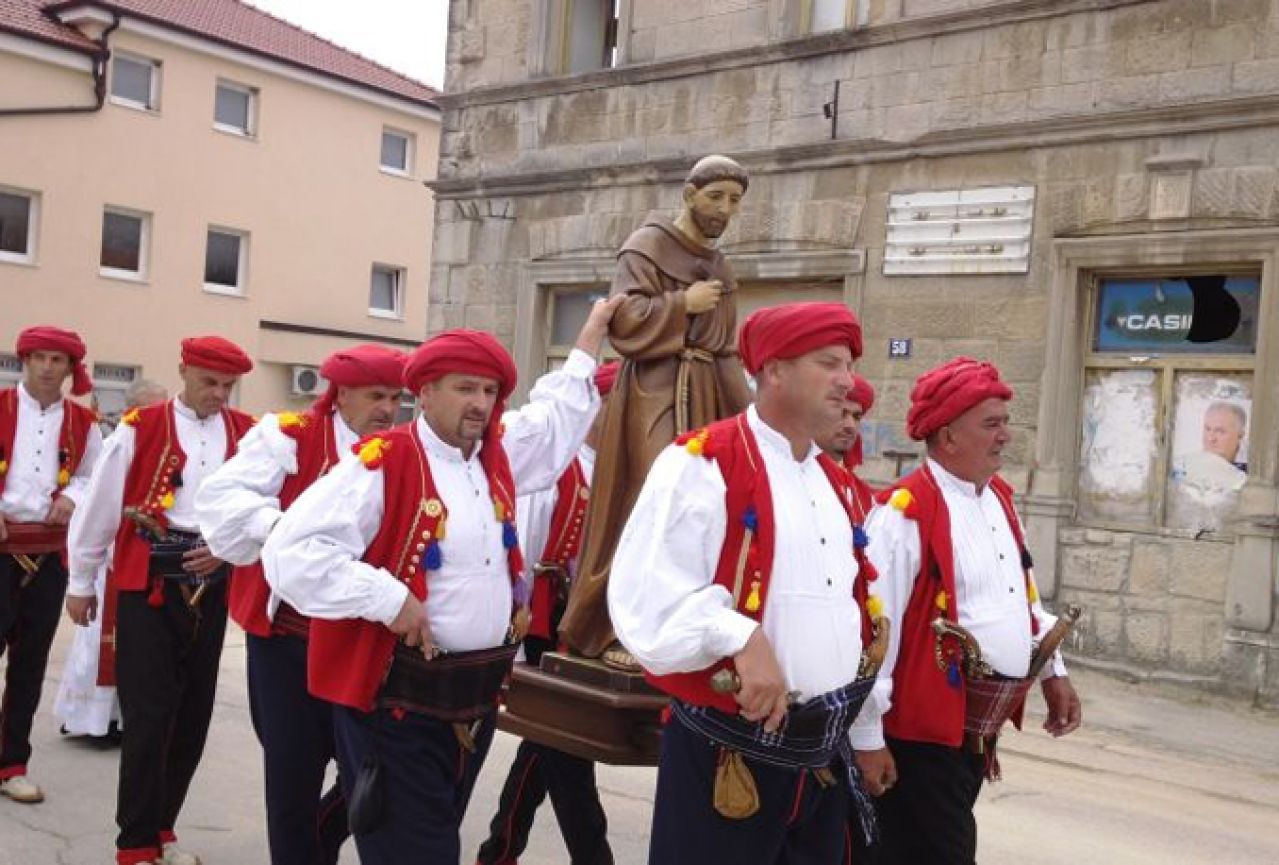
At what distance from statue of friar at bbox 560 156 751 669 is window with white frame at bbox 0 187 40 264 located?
2038cm

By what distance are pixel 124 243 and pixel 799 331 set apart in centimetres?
2337

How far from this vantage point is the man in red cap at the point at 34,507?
20.9 ft

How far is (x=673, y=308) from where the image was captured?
5105 millimetres

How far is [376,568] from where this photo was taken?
3707 millimetres

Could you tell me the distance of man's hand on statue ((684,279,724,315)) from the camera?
5121 mm

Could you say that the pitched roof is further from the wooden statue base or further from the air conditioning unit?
the wooden statue base

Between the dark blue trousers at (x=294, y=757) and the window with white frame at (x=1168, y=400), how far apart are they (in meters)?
7.38

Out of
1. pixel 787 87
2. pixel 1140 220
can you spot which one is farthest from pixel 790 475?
pixel 787 87

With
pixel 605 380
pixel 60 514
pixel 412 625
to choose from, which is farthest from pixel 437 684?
pixel 60 514

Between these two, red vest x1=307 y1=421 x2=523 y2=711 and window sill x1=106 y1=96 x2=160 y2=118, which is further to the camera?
window sill x1=106 y1=96 x2=160 y2=118

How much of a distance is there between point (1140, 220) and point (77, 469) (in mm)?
7358

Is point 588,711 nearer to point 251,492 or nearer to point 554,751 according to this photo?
point 554,751

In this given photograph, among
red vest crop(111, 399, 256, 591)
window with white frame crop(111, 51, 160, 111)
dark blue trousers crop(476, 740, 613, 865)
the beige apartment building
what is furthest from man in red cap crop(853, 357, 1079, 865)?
window with white frame crop(111, 51, 160, 111)

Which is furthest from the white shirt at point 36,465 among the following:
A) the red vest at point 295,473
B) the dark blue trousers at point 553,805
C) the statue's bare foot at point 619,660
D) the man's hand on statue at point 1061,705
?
the man's hand on statue at point 1061,705
